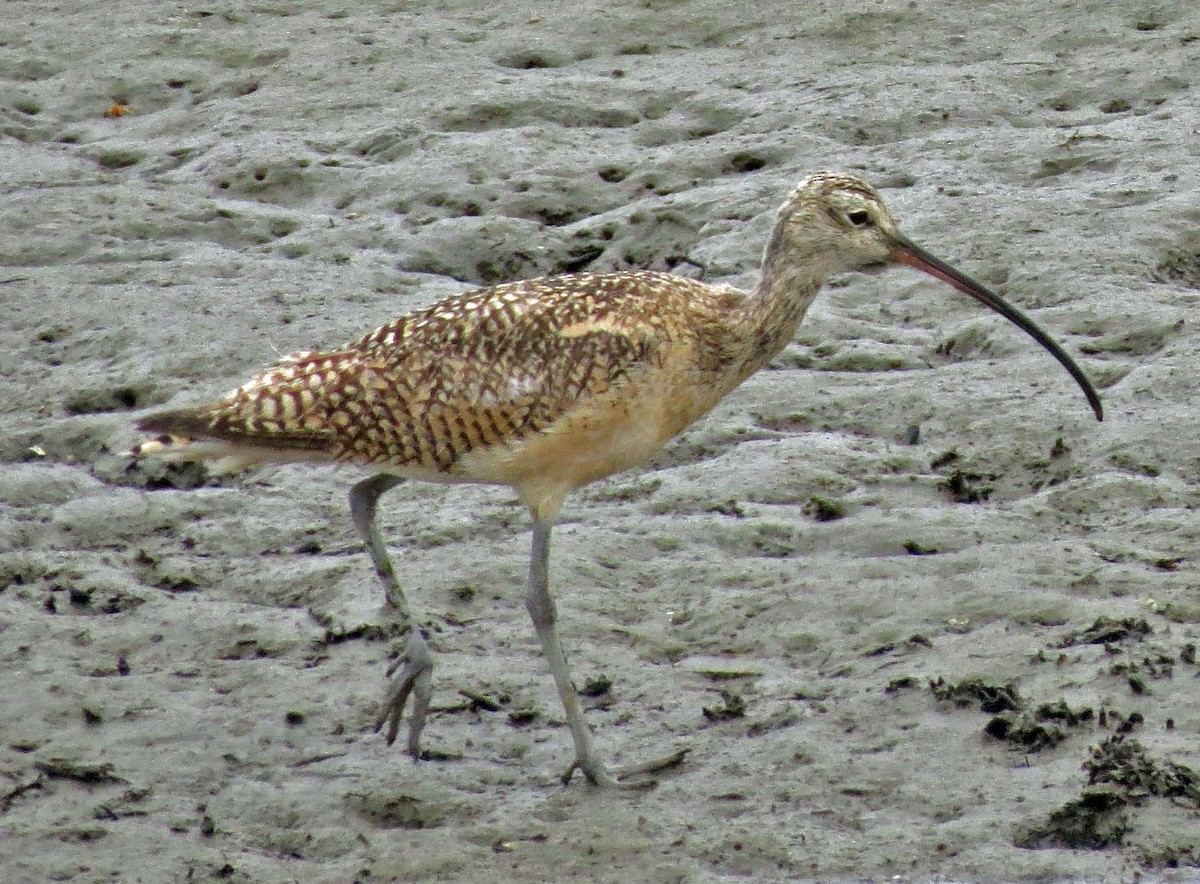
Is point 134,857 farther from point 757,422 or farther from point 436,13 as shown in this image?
point 436,13

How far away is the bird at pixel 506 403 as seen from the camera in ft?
18.2

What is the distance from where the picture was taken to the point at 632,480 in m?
7.05

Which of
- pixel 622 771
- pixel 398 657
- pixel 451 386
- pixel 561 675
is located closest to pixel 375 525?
pixel 398 657

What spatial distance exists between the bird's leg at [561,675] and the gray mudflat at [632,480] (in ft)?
0.40

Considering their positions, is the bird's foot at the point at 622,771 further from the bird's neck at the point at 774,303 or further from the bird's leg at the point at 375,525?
the bird's neck at the point at 774,303

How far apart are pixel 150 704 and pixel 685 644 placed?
159 cm

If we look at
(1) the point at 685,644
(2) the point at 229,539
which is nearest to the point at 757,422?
(1) the point at 685,644

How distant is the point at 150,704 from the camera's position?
582 centimetres

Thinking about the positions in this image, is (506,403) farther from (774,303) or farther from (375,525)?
(774,303)

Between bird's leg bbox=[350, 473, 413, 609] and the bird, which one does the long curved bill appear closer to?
the bird

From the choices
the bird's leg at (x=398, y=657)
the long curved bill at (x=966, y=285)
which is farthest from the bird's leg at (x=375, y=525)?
the long curved bill at (x=966, y=285)

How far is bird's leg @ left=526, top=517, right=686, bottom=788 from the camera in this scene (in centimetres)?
536

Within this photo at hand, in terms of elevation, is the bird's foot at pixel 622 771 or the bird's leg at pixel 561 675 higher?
the bird's leg at pixel 561 675

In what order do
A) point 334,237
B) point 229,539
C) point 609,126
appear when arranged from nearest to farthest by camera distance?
1. point 229,539
2. point 334,237
3. point 609,126
